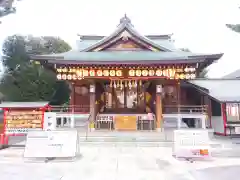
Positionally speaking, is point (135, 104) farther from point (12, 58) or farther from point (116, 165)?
point (12, 58)

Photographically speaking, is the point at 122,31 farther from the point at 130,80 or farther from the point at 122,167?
the point at 122,167

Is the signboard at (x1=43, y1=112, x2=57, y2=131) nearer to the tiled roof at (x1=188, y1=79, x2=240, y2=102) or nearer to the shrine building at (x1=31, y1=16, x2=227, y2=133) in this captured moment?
the shrine building at (x1=31, y1=16, x2=227, y2=133)

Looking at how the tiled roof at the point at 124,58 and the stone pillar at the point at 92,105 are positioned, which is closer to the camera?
the tiled roof at the point at 124,58

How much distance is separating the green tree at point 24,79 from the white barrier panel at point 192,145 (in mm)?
19882

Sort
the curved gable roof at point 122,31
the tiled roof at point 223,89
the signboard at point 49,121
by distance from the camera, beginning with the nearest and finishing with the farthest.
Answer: the signboard at point 49,121, the tiled roof at point 223,89, the curved gable roof at point 122,31

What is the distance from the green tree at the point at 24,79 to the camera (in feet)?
89.7

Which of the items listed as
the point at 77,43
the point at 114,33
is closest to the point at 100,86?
the point at 114,33

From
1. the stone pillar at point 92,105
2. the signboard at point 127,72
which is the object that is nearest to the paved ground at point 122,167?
the stone pillar at point 92,105

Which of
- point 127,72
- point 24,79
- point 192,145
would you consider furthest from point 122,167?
point 24,79

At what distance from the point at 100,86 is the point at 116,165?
11.6 m

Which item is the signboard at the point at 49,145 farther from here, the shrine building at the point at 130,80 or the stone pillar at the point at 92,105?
the shrine building at the point at 130,80

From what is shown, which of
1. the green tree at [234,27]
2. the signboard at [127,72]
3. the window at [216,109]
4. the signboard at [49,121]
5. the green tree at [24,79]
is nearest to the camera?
the green tree at [234,27]

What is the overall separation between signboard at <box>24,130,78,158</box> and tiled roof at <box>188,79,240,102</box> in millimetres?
11454

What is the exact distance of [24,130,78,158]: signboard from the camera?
8.99 meters
